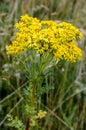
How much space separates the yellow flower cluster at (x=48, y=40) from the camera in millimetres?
1198

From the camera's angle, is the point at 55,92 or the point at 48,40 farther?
the point at 55,92

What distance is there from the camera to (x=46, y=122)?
77.6 inches

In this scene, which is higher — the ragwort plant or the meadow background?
the ragwort plant

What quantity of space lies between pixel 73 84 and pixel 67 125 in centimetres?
32

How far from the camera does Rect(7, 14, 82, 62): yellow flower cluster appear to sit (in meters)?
1.20

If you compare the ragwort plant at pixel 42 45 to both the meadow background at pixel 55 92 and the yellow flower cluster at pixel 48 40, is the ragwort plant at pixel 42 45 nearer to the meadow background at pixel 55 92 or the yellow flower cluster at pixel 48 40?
the yellow flower cluster at pixel 48 40

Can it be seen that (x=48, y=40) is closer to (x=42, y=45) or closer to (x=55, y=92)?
(x=42, y=45)

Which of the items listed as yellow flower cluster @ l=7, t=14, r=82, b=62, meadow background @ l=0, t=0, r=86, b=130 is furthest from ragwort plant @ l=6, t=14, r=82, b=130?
meadow background @ l=0, t=0, r=86, b=130

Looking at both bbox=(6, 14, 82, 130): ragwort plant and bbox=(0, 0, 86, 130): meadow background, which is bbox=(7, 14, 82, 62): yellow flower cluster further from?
bbox=(0, 0, 86, 130): meadow background

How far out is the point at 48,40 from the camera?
1.20 metres

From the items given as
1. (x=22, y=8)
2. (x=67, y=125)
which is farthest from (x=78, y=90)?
(x=22, y=8)

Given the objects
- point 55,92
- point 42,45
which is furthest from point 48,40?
point 55,92

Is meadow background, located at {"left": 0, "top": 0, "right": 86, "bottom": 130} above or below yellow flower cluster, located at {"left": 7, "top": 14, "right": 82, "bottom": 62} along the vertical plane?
below

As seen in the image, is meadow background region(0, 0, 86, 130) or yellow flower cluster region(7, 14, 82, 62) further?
meadow background region(0, 0, 86, 130)
